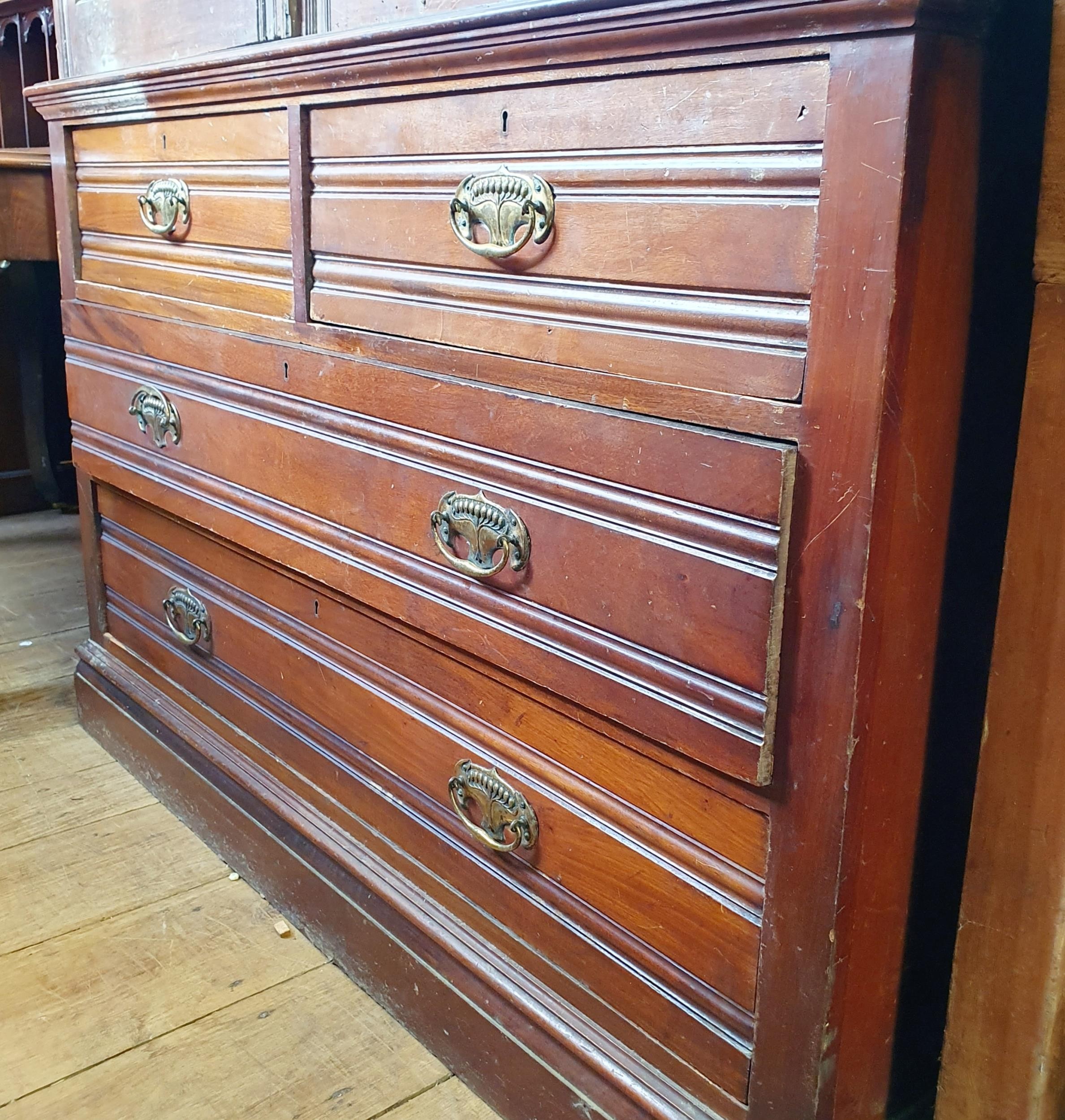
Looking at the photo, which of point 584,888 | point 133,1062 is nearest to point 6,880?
point 133,1062

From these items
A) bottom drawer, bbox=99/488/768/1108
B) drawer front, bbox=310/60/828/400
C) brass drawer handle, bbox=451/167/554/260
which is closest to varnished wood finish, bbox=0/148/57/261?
bottom drawer, bbox=99/488/768/1108

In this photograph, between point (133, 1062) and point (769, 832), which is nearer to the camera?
point (769, 832)

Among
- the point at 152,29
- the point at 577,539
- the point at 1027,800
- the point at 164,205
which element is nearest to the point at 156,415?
the point at 164,205

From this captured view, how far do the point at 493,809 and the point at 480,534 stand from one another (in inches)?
9.6

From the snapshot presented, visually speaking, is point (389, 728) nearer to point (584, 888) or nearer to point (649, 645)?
point (584, 888)

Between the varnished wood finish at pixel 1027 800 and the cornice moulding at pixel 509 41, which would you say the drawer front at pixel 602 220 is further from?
the varnished wood finish at pixel 1027 800

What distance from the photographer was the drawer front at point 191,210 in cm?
105

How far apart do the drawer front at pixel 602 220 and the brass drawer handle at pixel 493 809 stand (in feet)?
1.19

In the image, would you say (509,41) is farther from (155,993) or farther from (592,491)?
(155,993)

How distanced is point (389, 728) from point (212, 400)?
1.36 ft

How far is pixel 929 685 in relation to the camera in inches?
27.6

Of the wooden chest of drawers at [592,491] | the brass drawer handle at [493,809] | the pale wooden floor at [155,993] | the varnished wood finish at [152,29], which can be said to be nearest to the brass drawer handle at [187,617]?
the wooden chest of drawers at [592,491]

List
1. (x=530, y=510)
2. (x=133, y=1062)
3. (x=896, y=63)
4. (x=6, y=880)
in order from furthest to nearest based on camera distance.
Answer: (x=6, y=880) < (x=133, y=1062) < (x=530, y=510) < (x=896, y=63)

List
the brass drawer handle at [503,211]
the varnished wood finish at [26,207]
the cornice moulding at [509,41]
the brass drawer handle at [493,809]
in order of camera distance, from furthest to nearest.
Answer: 1. the varnished wood finish at [26,207]
2. the brass drawer handle at [493,809]
3. the brass drawer handle at [503,211]
4. the cornice moulding at [509,41]
